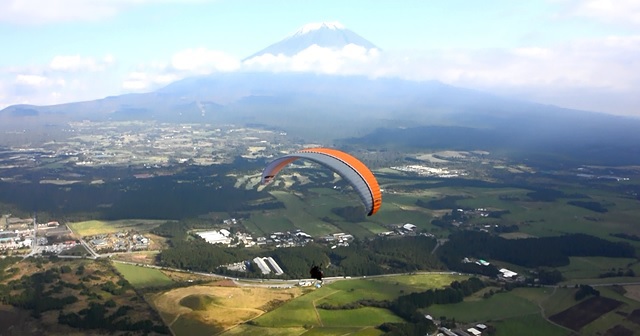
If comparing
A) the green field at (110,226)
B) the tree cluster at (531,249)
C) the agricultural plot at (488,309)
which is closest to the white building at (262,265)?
the agricultural plot at (488,309)

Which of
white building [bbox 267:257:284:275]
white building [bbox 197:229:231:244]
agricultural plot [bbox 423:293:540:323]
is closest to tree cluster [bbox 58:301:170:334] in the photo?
white building [bbox 267:257:284:275]

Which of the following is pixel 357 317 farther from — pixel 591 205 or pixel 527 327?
pixel 591 205

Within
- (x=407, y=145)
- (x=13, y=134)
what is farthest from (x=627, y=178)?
(x=13, y=134)

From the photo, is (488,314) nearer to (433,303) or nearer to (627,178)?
(433,303)

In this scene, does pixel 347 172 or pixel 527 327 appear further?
pixel 527 327

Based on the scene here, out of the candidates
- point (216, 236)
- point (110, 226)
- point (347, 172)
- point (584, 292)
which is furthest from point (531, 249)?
point (110, 226)
